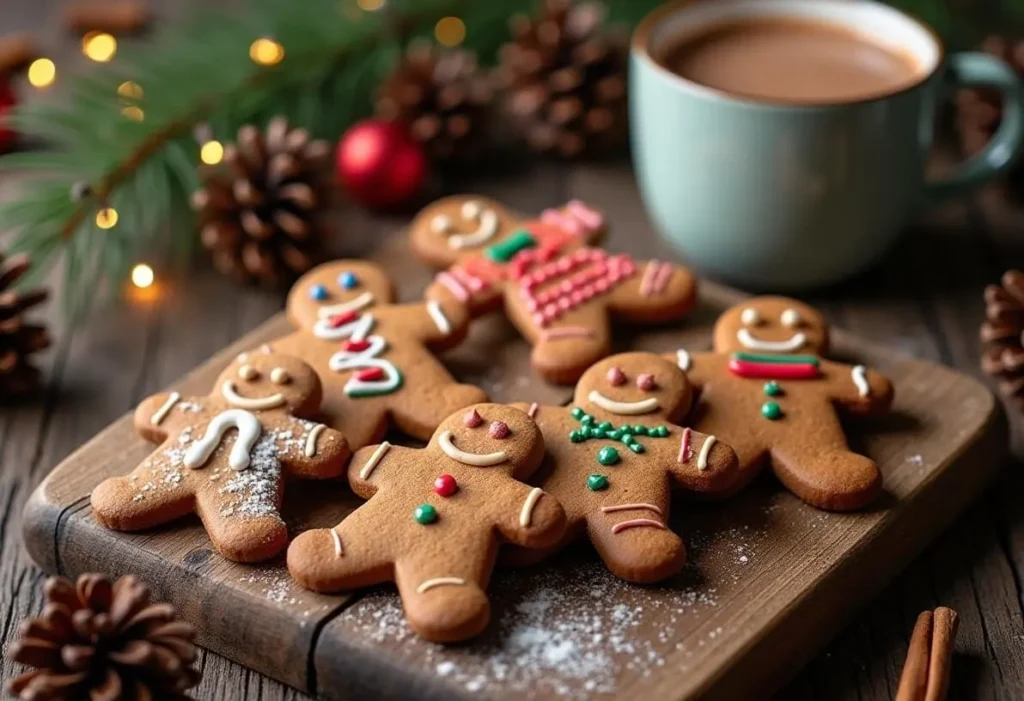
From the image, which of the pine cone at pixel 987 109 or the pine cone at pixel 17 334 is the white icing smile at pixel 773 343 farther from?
the pine cone at pixel 17 334

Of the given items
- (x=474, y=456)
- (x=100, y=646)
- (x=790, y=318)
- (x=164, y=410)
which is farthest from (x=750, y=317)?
(x=100, y=646)

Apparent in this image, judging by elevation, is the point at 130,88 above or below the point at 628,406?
above

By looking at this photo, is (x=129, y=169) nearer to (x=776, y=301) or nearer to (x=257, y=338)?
(x=257, y=338)

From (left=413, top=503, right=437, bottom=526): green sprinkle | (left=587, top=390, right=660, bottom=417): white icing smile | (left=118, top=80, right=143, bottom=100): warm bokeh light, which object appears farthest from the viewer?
(left=118, top=80, right=143, bottom=100): warm bokeh light

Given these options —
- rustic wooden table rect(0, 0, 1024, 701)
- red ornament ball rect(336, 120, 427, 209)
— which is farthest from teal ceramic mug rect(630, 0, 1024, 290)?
red ornament ball rect(336, 120, 427, 209)

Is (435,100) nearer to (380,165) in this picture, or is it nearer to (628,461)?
(380,165)

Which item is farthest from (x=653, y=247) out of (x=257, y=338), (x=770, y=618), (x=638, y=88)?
(x=770, y=618)

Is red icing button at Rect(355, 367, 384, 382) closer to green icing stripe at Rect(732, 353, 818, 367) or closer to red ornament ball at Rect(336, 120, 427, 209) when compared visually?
green icing stripe at Rect(732, 353, 818, 367)
